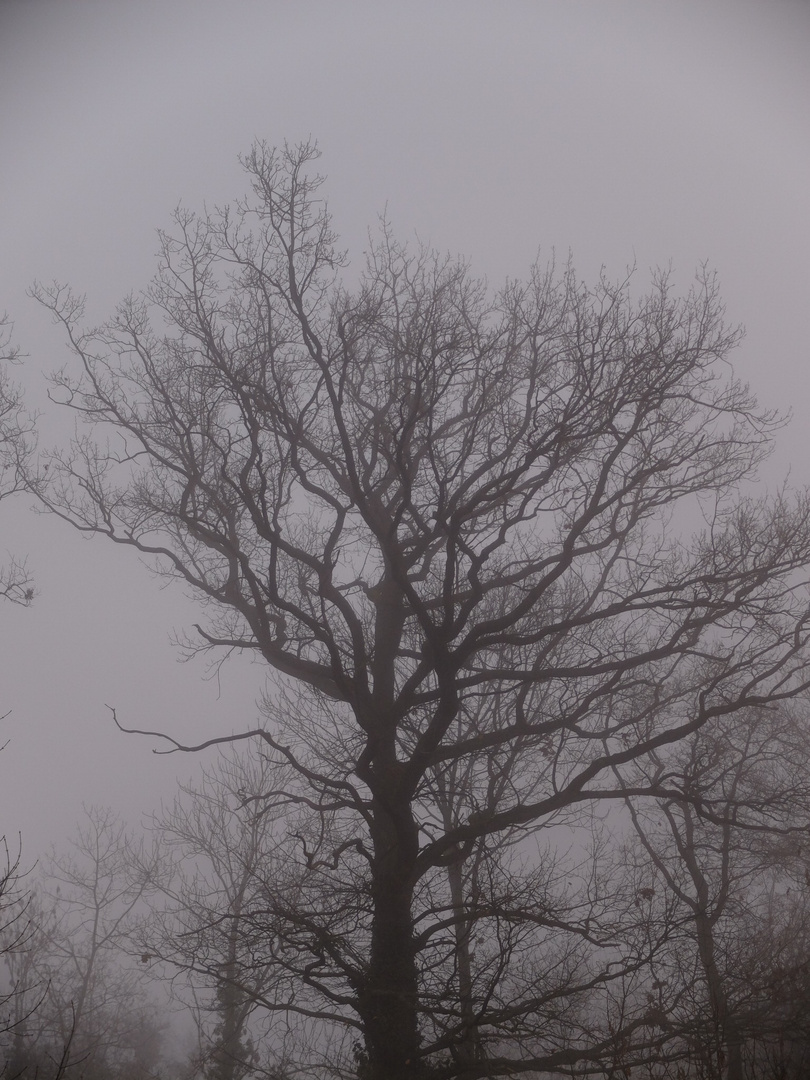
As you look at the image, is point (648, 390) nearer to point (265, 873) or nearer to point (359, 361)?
point (359, 361)

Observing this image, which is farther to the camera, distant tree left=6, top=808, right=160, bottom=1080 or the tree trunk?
→ distant tree left=6, top=808, right=160, bottom=1080

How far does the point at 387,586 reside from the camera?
33.8 feet

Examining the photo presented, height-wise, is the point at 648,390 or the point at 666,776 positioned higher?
the point at 648,390

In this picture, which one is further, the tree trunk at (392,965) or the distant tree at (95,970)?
the distant tree at (95,970)

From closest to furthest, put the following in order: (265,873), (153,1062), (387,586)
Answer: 1. (265,873)
2. (387,586)
3. (153,1062)

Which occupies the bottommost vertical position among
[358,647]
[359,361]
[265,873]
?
[265,873]

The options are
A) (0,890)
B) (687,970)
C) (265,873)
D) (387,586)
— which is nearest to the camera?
(0,890)

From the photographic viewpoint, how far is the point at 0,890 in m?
4.46

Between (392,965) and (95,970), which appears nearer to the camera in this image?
(392,965)

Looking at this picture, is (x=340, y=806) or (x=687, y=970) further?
(x=340, y=806)

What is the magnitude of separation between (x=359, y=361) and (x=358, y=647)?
13.1 feet

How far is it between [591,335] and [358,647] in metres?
4.04

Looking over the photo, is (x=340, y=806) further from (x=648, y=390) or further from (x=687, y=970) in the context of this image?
(x=648, y=390)

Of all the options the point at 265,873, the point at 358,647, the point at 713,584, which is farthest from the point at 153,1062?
the point at 713,584
